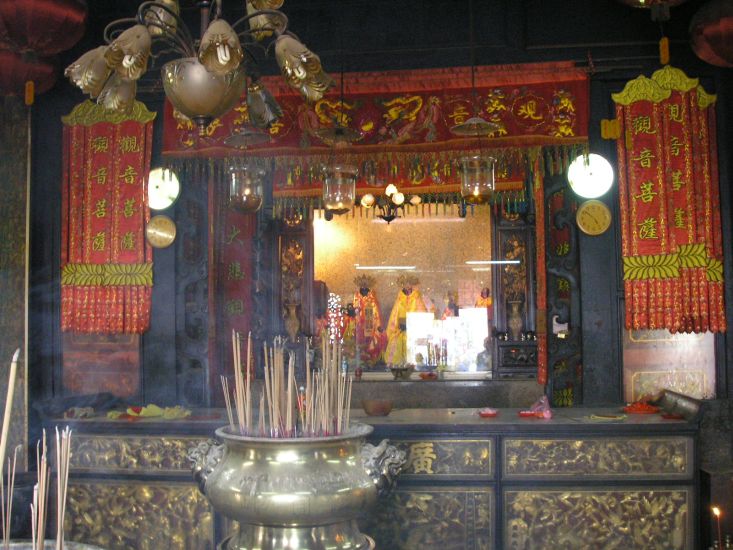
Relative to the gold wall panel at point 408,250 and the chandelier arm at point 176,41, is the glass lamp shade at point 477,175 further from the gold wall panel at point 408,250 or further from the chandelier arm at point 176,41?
the gold wall panel at point 408,250

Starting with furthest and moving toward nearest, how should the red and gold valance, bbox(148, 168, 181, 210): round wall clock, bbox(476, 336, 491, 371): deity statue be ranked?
bbox(476, 336, 491, 371): deity statue
bbox(148, 168, 181, 210): round wall clock
the red and gold valance

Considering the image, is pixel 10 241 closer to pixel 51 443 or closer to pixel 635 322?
pixel 51 443

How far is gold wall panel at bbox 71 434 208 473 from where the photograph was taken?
4.28 meters

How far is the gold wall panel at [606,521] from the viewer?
4.11m

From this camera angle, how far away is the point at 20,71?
4.96 metres

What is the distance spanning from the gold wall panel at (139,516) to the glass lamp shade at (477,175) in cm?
207

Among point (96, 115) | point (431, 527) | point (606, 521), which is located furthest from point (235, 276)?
point (606, 521)

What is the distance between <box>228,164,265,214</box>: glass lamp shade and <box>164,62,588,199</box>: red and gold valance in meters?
0.34

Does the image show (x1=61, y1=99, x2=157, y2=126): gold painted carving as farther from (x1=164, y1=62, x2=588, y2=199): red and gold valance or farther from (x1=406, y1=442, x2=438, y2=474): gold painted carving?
(x1=406, y1=442, x2=438, y2=474): gold painted carving

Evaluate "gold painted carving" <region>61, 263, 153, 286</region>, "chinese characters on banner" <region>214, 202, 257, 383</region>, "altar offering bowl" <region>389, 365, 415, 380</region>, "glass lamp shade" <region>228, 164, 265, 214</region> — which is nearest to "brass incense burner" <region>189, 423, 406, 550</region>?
"glass lamp shade" <region>228, 164, 265, 214</region>

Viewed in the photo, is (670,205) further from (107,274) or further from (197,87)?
(107,274)

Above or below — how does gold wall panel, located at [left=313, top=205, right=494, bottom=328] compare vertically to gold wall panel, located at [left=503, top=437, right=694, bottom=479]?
above

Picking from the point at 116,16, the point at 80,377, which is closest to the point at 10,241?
the point at 80,377

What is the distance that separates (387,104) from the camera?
5.09 meters
